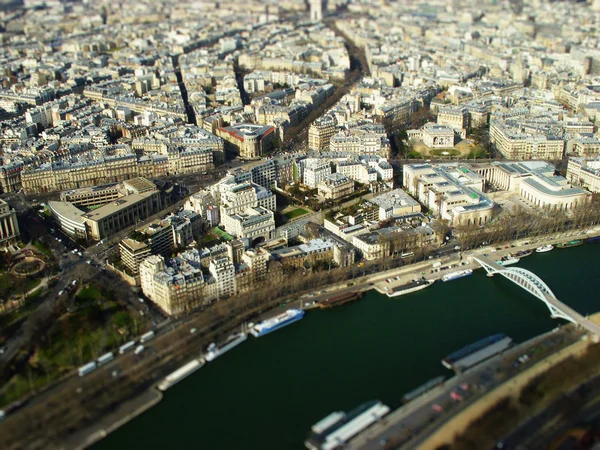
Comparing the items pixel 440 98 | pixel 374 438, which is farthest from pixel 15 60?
pixel 374 438

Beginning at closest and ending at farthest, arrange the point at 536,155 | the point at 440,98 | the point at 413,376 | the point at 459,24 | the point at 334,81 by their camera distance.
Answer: the point at 413,376
the point at 536,155
the point at 440,98
the point at 334,81
the point at 459,24

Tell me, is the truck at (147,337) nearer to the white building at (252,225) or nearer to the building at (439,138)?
the white building at (252,225)

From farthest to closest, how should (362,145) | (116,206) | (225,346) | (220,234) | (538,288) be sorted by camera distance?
(362,145)
(116,206)
(220,234)
(538,288)
(225,346)

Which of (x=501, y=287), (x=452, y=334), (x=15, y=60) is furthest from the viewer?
(x=15, y=60)

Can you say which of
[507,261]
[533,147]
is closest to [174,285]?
[507,261]

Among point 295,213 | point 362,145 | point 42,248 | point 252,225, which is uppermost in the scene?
point 362,145

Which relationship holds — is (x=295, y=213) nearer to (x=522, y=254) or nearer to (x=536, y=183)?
(x=522, y=254)

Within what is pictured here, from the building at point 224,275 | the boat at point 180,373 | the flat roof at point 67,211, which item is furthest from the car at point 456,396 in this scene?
the flat roof at point 67,211

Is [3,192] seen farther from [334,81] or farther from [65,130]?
[334,81]

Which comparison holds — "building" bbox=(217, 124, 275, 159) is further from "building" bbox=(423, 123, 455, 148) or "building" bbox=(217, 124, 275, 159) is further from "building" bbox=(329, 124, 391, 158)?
"building" bbox=(423, 123, 455, 148)
